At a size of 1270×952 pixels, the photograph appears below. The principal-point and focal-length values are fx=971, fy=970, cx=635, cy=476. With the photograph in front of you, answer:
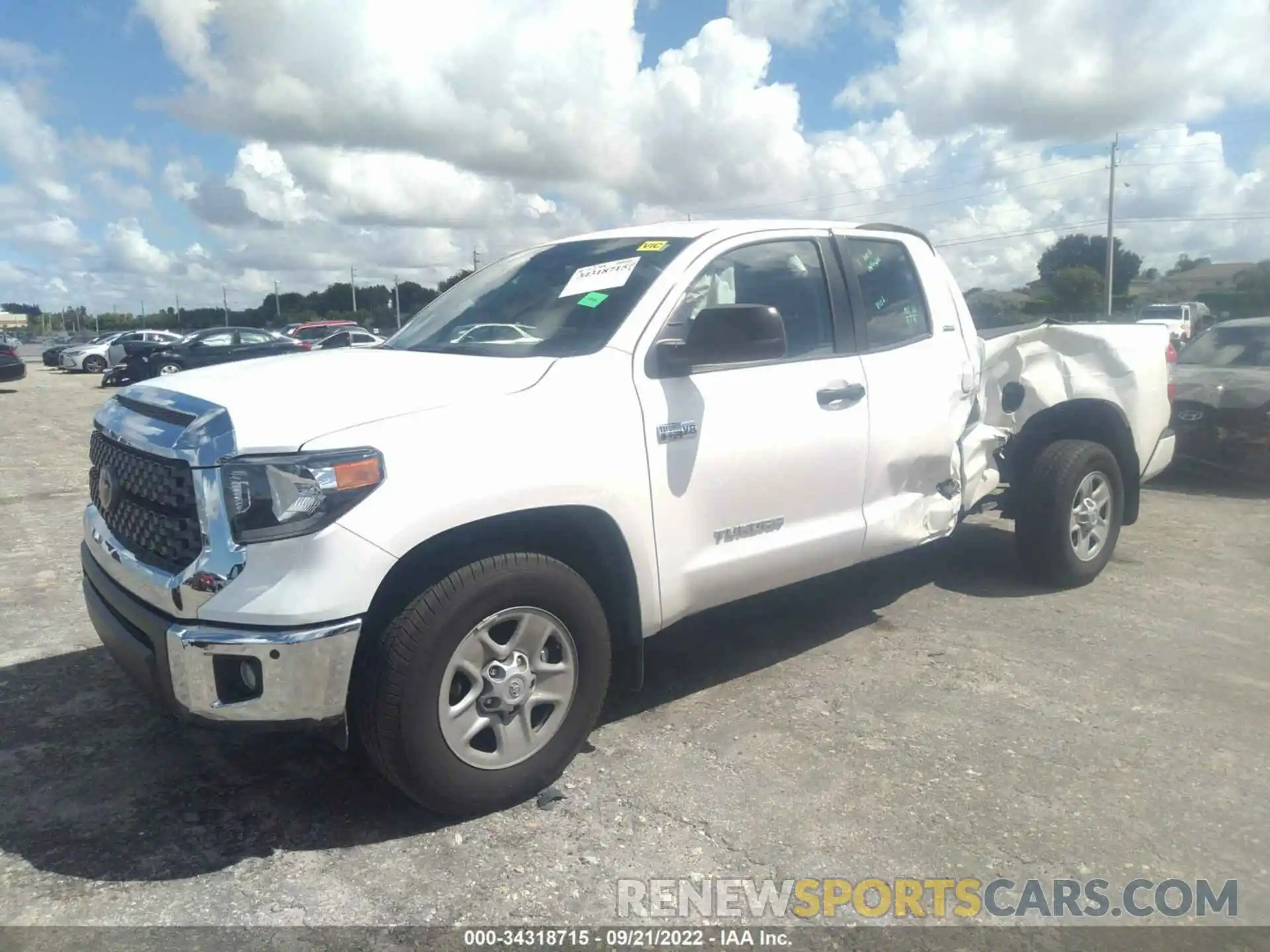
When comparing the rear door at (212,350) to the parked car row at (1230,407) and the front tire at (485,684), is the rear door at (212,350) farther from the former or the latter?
the front tire at (485,684)

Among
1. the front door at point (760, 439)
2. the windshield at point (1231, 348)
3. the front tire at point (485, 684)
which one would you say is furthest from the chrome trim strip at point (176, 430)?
the windshield at point (1231, 348)

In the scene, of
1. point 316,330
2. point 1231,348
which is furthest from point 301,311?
point 1231,348

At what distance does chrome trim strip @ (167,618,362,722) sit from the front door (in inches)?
46.3

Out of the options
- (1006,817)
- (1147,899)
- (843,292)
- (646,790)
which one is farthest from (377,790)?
(843,292)

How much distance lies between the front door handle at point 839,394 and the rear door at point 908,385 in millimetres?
97

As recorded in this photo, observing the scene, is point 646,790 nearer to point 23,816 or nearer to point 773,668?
point 773,668

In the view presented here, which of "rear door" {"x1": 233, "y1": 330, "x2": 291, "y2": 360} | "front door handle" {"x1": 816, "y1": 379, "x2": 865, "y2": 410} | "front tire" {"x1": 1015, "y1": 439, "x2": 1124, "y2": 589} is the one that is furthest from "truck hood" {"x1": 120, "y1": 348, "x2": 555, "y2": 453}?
"rear door" {"x1": 233, "y1": 330, "x2": 291, "y2": 360}

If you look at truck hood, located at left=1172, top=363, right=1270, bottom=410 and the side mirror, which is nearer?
the side mirror

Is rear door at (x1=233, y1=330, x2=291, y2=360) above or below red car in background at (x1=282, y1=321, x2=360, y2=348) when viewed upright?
below

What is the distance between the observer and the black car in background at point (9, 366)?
21.8 m

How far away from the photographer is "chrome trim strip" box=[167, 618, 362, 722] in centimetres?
259

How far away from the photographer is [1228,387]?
8352mm

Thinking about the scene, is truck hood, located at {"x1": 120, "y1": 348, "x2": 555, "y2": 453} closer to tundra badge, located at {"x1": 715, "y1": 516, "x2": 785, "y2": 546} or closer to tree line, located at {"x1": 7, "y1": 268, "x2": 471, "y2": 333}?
tundra badge, located at {"x1": 715, "y1": 516, "x2": 785, "y2": 546}

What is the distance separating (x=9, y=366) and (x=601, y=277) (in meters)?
23.1
